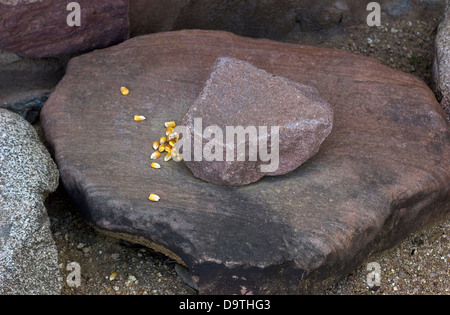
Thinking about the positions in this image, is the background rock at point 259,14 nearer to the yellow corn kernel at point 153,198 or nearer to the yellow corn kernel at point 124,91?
the yellow corn kernel at point 124,91

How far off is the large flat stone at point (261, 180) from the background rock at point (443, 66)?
0.42 feet

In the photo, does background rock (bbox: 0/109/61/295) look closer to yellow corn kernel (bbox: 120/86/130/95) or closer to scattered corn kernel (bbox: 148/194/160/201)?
scattered corn kernel (bbox: 148/194/160/201)

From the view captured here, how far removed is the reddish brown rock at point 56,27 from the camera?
3.30 metres

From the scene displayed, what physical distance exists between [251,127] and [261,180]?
0.27m

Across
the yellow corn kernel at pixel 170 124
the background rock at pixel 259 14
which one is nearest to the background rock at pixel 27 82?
the background rock at pixel 259 14

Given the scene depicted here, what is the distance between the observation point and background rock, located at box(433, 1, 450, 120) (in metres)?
3.36

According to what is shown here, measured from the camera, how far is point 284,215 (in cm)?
267

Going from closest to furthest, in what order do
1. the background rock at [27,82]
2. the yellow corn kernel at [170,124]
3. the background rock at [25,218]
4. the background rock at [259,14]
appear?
the background rock at [25,218] < the yellow corn kernel at [170,124] < the background rock at [27,82] < the background rock at [259,14]

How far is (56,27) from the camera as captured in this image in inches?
135

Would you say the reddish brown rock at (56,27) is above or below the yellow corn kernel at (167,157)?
above

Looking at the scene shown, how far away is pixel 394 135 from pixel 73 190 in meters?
1.56

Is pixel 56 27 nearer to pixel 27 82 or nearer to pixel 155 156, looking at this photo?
pixel 27 82

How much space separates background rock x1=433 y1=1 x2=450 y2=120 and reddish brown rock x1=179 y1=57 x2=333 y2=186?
85cm

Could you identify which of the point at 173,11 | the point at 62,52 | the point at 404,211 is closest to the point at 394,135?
the point at 404,211
